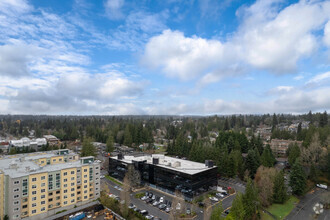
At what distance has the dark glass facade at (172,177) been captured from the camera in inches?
1491

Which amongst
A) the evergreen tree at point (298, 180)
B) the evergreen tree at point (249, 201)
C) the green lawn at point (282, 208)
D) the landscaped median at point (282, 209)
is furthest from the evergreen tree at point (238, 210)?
the evergreen tree at point (298, 180)

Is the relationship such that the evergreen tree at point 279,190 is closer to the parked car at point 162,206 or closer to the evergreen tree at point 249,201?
the evergreen tree at point 249,201

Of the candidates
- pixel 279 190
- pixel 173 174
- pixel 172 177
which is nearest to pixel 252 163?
pixel 279 190

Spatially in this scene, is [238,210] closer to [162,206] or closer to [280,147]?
[162,206]

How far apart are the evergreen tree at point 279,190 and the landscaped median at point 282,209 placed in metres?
1.03

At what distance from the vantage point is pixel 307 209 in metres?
35.7

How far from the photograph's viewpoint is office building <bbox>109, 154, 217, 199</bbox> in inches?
1499

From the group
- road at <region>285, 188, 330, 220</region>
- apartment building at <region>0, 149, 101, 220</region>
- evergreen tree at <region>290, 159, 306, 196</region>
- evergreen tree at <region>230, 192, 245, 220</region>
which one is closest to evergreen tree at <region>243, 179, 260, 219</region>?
evergreen tree at <region>230, 192, 245, 220</region>

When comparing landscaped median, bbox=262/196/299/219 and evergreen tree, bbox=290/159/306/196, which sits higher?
evergreen tree, bbox=290/159/306/196

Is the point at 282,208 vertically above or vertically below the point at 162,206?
below

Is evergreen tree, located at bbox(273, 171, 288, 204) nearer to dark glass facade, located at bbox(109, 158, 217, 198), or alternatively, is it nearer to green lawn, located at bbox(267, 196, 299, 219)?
green lawn, located at bbox(267, 196, 299, 219)

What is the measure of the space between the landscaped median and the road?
0.66 m

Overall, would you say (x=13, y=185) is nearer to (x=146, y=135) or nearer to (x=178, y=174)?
(x=178, y=174)

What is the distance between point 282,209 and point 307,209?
15.5 feet
